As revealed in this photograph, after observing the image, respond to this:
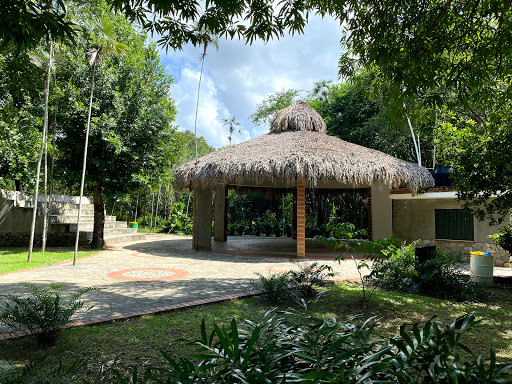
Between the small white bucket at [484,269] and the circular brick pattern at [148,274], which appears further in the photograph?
the circular brick pattern at [148,274]

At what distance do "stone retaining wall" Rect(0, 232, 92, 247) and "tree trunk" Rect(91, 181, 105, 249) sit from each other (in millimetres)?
920

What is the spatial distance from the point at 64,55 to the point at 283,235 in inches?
502

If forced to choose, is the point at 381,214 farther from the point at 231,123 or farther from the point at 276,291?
the point at 231,123

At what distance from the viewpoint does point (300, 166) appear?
924cm

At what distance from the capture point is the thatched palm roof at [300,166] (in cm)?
948

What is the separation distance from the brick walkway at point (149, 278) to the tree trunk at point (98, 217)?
1.22m

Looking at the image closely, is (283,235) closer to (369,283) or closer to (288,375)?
(369,283)

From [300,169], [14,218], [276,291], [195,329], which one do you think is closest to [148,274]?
[276,291]

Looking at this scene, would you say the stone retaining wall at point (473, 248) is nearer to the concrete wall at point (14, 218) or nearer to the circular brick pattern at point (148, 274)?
the circular brick pattern at point (148, 274)

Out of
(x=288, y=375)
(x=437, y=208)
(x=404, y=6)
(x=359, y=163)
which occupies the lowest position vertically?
(x=288, y=375)

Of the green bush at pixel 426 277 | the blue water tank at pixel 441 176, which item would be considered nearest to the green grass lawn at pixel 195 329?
the green bush at pixel 426 277

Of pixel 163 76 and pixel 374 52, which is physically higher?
pixel 163 76

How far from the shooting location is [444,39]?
14.1 ft

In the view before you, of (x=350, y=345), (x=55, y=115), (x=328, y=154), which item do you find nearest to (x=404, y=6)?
(x=350, y=345)
